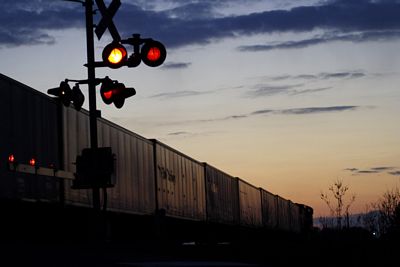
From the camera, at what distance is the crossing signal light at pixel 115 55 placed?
37.8 feet

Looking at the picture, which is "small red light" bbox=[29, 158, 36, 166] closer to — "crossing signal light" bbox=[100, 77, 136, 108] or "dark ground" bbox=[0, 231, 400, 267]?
"dark ground" bbox=[0, 231, 400, 267]

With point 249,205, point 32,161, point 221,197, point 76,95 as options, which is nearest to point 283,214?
point 249,205

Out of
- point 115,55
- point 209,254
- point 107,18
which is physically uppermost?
point 107,18

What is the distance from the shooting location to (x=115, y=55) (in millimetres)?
11539

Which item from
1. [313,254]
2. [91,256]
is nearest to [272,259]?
[313,254]

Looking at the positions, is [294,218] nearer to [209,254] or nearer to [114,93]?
[209,254]

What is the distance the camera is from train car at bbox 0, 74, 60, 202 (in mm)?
17672

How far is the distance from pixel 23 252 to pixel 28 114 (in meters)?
7.10

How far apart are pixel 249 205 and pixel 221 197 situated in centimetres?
820

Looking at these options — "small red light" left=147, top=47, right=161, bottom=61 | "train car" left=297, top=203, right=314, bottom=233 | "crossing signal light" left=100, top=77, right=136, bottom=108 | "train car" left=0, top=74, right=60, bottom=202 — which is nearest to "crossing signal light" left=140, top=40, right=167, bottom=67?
"small red light" left=147, top=47, right=161, bottom=61

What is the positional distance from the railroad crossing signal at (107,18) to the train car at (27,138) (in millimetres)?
5772

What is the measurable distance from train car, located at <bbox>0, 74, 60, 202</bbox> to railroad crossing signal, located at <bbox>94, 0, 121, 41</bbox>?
227 inches

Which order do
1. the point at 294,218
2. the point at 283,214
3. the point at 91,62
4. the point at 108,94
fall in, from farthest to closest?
the point at 294,218
the point at 283,214
the point at 91,62
the point at 108,94

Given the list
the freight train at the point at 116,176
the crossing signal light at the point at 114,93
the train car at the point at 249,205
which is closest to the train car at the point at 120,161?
the freight train at the point at 116,176
